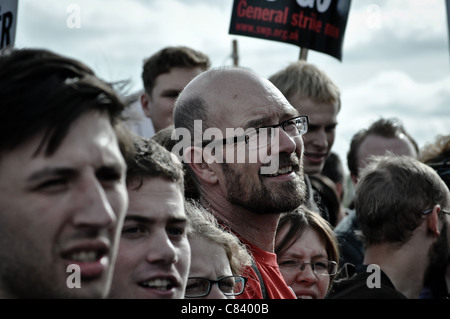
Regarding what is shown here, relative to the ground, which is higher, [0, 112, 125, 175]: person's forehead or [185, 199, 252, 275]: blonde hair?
[0, 112, 125, 175]: person's forehead

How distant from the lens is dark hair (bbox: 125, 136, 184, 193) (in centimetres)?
212

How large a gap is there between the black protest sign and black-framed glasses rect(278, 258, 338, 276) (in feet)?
9.14

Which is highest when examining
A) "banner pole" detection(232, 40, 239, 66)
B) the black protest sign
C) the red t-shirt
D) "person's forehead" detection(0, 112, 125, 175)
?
"banner pole" detection(232, 40, 239, 66)

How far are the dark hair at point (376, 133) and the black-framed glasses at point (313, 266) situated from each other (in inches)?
96.1

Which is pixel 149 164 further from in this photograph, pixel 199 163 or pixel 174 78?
pixel 174 78

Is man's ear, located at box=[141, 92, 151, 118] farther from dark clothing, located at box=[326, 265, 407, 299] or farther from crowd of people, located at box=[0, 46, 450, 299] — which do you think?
dark clothing, located at box=[326, 265, 407, 299]

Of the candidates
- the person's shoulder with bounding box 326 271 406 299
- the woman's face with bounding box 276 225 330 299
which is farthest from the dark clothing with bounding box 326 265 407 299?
the woman's face with bounding box 276 225 330 299

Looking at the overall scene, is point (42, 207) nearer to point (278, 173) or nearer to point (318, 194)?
point (278, 173)

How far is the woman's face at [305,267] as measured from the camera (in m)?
3.75

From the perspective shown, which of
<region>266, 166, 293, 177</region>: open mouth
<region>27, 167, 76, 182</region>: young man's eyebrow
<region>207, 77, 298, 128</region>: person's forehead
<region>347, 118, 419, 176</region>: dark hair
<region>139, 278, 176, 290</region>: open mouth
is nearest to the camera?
<region>27, 167, 76, 182</region>: young man's eyebrow

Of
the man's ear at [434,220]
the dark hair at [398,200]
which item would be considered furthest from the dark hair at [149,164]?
the man's ear at [434,220]

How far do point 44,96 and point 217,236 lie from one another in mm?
1191

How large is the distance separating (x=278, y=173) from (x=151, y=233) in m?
1.13

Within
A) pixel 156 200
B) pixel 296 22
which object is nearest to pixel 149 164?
pixel 156 200
